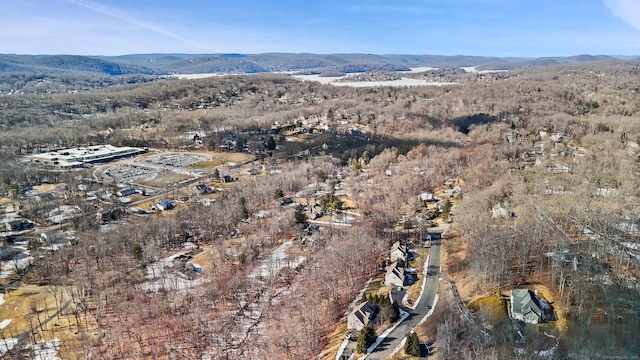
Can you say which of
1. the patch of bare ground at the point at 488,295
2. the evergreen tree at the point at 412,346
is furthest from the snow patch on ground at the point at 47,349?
the patch of bare ground at the point at 488,295

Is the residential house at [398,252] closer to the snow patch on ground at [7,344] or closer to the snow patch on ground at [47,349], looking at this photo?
the snow patch on ground at [47,349]

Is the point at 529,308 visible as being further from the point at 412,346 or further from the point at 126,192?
the point at 126,192

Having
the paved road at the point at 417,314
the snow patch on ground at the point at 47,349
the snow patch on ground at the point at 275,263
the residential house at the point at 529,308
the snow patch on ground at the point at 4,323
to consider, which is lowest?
the snow patch on ground at the point at 4,323

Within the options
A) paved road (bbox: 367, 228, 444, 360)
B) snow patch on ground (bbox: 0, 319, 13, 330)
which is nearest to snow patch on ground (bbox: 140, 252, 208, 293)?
snow patch on ground (bbox: 0, 319, 13, 330)

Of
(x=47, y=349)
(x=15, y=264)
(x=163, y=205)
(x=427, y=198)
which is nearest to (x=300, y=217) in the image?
(x=427, y=198)

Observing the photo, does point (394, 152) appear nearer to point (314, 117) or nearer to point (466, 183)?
point (466, 183)

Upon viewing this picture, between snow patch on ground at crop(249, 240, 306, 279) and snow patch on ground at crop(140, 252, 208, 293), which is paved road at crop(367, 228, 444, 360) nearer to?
snow patch on ground at crop(249, 240, 306, 279)

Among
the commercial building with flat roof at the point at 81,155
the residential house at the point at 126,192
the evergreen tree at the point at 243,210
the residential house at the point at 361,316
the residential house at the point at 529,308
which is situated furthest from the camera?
the commercial building with flat roof at the point at 81,155
